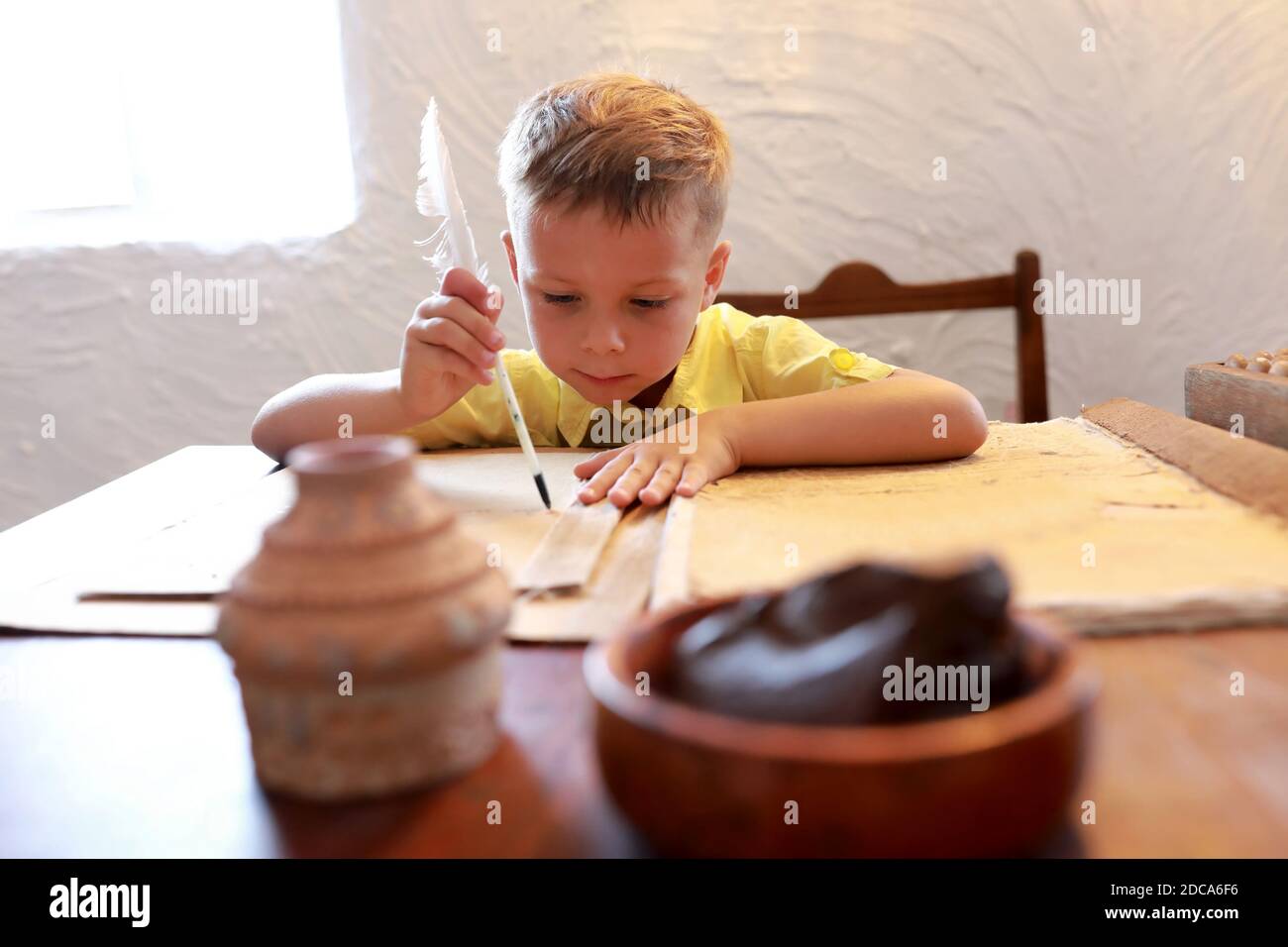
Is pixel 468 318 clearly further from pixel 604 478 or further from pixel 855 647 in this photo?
pixel 855 647

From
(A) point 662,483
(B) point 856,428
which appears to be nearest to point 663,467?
(A) point 662,483

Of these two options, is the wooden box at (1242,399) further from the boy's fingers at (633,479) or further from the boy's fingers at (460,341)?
the boy's fingers at (460,341)

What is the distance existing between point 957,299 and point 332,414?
Result: 48.1 inches

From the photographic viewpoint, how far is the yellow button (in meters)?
1.28

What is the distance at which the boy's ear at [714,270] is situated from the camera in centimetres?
139

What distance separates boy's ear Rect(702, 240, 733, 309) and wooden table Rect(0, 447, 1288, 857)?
0.90 metres

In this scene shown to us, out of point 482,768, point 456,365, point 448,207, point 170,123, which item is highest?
point 170,123

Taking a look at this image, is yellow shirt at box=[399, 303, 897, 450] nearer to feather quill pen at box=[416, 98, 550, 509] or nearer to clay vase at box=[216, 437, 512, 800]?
feather quill pen at box=[416, 98, 550, 509]

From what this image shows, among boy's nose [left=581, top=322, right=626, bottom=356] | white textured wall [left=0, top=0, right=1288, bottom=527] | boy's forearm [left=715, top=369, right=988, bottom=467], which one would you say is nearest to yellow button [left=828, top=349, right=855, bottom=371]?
boy's forearm [left=715, top=369, right=988, bottom=467]

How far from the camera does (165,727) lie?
1.69 ft

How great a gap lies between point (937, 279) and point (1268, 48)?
34.3 inches

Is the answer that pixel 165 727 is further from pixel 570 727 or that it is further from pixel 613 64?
pixel 613 64

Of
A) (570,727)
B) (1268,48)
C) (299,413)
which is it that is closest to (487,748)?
(570,727)

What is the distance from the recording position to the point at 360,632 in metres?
0.40
